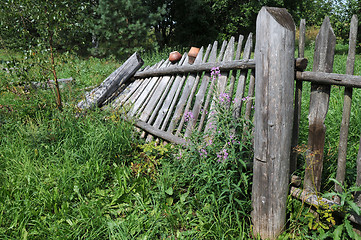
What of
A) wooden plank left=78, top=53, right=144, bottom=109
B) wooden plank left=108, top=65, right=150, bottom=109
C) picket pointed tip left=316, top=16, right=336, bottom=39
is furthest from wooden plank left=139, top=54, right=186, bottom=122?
picket pointed tip left=316, top=16, right=336, bottom=39

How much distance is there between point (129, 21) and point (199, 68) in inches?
325

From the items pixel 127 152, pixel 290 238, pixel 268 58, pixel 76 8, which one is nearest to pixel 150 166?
pixel 127 152

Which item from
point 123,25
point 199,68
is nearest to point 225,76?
point 199,68

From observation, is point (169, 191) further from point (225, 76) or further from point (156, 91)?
point (156, 91)

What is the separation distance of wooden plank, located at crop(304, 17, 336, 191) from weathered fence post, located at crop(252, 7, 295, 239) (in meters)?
0.17

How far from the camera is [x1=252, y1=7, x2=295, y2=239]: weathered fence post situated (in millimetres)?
1909

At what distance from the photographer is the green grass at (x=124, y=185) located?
228 centimetres

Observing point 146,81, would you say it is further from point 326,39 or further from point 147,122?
point 326,39

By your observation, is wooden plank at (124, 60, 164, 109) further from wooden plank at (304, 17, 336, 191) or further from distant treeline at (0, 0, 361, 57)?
wooden plank at (304, 17, 336, 191)

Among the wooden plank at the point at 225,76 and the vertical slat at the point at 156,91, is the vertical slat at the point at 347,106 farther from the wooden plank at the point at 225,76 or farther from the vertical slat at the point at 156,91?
the vertical slat at the point at 156,91

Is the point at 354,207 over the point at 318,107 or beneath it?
beneath

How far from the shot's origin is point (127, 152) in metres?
3.46

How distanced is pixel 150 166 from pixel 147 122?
44.3 inches

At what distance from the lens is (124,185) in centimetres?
283
